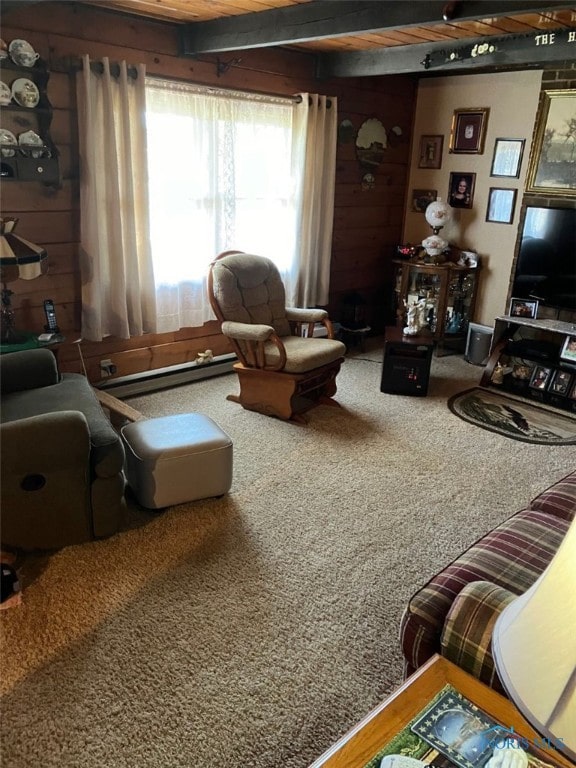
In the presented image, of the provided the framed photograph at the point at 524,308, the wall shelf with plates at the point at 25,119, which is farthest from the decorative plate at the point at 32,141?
the framed photograph at the point at 524,308

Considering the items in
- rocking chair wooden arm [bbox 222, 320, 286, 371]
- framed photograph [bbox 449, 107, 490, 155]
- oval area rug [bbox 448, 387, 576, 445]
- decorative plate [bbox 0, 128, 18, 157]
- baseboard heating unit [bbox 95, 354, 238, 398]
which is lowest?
oval area rug [bbox 448, 387, 576, 445]

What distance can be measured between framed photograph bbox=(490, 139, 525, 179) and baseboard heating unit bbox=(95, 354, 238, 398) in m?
2.74

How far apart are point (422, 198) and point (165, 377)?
10.1 feet

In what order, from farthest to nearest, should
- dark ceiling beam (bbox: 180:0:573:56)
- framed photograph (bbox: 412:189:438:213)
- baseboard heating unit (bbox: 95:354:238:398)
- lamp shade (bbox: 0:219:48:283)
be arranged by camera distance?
framed photograph (bbox: 412:189:438:213) → baseboard heating unit (bbox: 95:354:238:398) → lamp shade (bbox: 0:219:48:283) → dark ceiling beam (bbox: 180:0:573:56)

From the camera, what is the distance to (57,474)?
222 cm

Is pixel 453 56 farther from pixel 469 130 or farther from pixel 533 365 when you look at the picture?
pixel 533 365

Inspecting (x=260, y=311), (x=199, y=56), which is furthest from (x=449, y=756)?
(x=199, y=56)

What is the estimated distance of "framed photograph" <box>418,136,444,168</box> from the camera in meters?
5.29

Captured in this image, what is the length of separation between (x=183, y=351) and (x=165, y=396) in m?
0.47

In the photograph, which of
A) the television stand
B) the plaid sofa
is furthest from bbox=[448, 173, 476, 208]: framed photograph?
the plaid sofa

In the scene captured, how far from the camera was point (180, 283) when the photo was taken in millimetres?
4074

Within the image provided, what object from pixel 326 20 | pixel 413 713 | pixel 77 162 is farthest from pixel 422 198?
pixel 413 713

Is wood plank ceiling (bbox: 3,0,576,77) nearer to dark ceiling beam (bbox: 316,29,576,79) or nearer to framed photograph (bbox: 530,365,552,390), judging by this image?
dark ceiling beam (bbox: 316,29,576,79)

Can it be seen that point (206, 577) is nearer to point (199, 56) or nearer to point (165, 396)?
point (165, 396)
